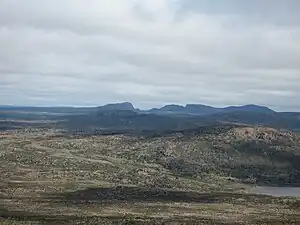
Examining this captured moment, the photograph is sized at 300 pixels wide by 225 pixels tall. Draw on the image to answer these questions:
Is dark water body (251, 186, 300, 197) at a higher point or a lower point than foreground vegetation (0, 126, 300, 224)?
lower

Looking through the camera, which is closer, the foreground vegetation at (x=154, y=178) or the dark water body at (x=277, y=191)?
the foreground vegetation at (x=154, y=178)

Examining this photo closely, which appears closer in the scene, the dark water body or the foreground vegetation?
the foreground vegetation

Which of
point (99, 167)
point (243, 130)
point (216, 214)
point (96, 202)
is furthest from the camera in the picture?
point (243, 130)

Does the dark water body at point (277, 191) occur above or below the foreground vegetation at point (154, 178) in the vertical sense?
below

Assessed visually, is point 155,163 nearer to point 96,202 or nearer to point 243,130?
point 243,130

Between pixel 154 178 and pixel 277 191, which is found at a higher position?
pixel 154 178

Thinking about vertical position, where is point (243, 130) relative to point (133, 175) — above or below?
above

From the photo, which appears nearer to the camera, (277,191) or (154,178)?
(277,191)

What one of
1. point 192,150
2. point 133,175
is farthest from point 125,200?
point 192,150
